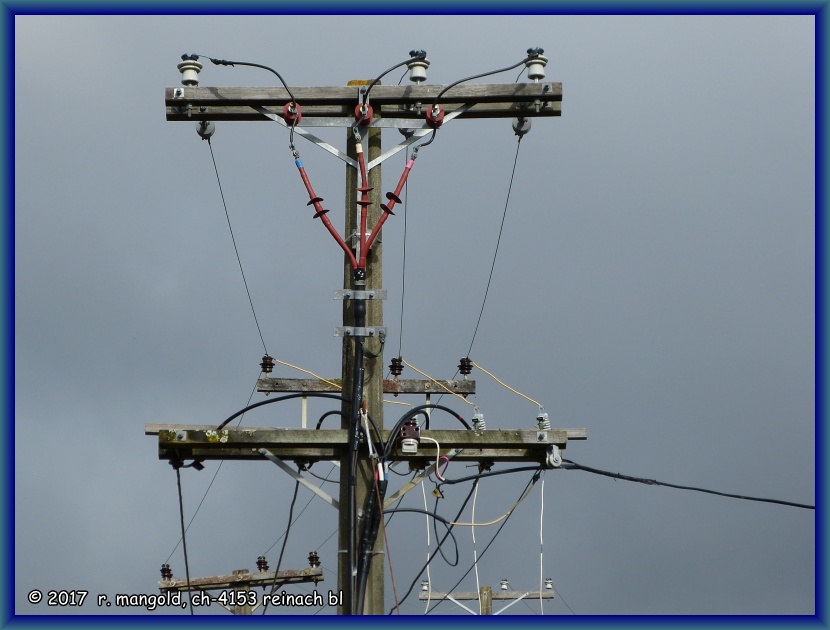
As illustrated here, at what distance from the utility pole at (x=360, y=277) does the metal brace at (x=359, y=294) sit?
11 millimetres

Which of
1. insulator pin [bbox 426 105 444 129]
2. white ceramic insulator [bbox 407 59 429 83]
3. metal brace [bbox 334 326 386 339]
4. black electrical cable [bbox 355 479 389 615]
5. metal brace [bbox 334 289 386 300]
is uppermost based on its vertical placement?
white ceramic insulator [bbox 407 59 429 83]

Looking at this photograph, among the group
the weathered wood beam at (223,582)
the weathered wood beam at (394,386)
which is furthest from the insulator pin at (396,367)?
the weathered wood beam at (223,582)

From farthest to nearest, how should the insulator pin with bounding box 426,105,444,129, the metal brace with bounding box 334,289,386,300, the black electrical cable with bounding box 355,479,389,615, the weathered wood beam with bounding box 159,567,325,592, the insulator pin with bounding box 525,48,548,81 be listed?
the weathered wood beam with bounding box 159,567,325,592 → the insulator pin with bounding box 525,48,548,81 → the insulator pin with bounding box 426,105,444,129 → the metal brace with bounding box 334,289,386,300 → the black electrical cable with bounding box 355,479,389,615

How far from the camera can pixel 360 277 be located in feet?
38.3

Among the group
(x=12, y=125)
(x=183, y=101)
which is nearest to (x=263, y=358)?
(x=183, y=101)

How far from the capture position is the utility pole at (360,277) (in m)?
11.3

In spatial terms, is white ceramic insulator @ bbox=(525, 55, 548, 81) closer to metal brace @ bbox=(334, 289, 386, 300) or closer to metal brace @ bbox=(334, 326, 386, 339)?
metal brace @ bbox=(334, 289, 386, 300)

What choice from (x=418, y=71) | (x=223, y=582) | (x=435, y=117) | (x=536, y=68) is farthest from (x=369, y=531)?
(x=223, y=582)

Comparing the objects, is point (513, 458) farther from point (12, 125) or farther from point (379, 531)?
point (12, 125)

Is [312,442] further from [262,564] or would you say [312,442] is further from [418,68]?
[262,564]

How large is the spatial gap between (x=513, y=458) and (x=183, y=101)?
13.2 feet

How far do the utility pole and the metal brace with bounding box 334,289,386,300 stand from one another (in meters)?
0.01

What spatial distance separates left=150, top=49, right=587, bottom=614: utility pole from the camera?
11.3 meters

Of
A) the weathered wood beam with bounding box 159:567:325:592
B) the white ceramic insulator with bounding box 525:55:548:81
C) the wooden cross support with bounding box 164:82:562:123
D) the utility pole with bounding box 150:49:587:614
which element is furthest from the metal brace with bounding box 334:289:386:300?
the weathered wood beam with bounding box 159:567:325:592
